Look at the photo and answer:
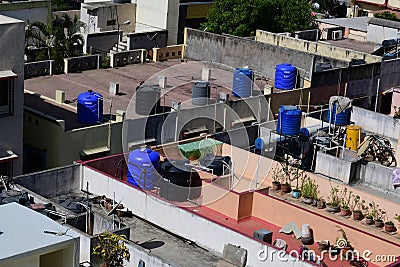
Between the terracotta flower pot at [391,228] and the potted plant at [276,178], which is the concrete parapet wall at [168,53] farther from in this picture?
the terracotta flower pot at [391,228]

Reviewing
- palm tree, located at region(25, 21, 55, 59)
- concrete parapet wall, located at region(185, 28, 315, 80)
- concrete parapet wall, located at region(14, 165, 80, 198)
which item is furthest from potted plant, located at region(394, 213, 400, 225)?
palm tree, located at region(25, 21, 55, 59)

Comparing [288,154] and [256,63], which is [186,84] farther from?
[288,154]

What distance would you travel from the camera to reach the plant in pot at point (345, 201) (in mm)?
30562

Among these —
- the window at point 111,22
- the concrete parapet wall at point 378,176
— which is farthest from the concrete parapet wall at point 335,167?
the window at point 111,22

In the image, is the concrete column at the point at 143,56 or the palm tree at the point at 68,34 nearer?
the palm tree at the point at 68,34

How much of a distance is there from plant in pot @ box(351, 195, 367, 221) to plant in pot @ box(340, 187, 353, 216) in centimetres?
20

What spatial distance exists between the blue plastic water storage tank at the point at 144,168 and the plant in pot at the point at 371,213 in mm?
7025

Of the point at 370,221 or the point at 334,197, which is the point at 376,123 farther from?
the point at 370,221

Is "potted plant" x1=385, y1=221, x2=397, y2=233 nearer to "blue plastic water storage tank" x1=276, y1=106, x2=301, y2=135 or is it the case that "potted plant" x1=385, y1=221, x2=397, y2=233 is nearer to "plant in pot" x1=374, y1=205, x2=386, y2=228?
"plant in pot" x1=374, y1=205, x2=386, y2=228

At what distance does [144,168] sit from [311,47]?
20.4 meters

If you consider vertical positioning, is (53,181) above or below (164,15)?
below

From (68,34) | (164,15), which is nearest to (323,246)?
(68,34)

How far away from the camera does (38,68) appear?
4216 centimetres

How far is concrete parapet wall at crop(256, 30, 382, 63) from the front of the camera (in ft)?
153
